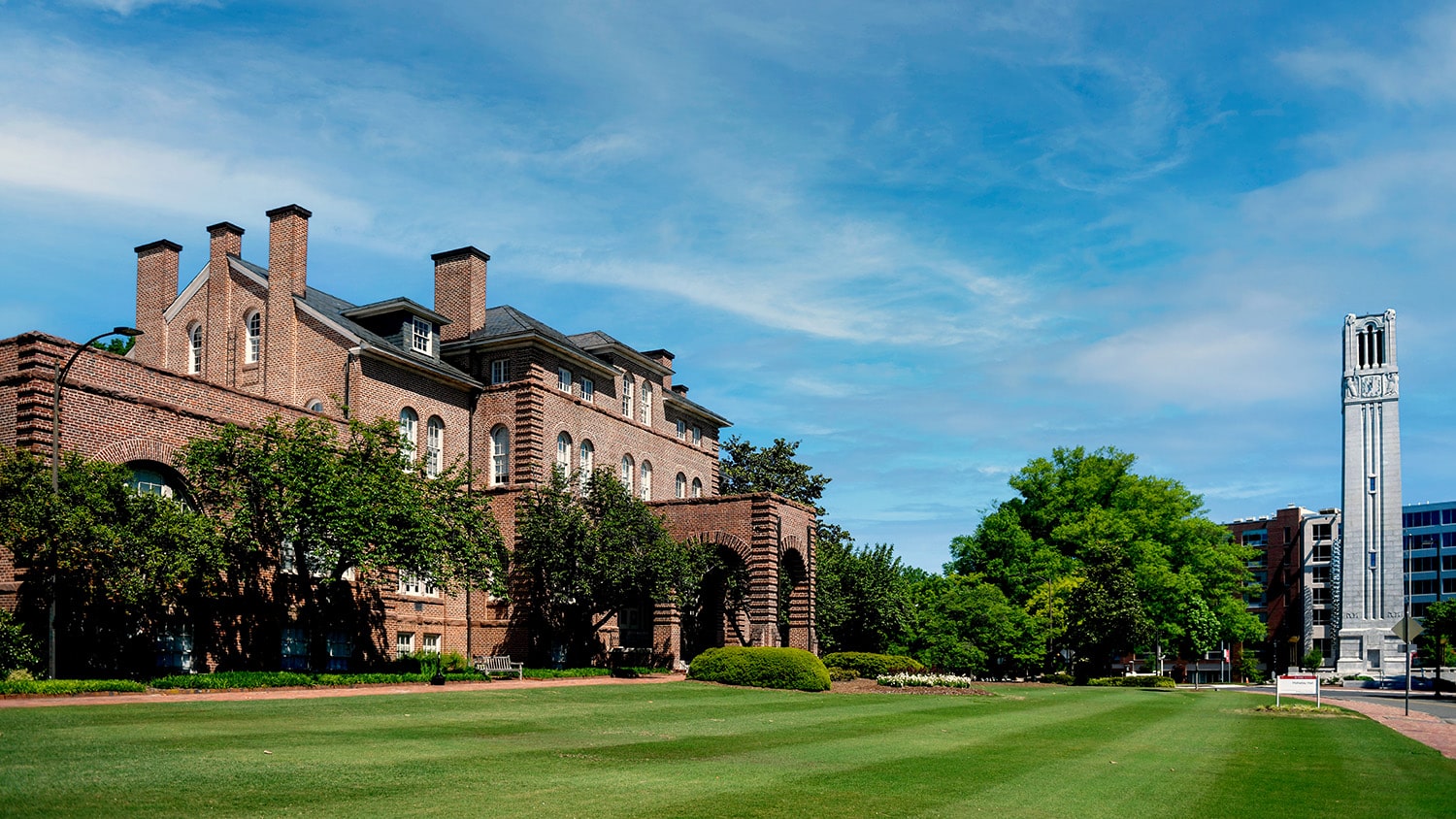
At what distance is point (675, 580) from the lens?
41.6m

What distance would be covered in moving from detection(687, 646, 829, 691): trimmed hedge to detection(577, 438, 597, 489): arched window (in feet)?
39.3

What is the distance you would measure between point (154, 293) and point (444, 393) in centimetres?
1172

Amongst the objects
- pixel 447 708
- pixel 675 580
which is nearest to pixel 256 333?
pixel 675 580

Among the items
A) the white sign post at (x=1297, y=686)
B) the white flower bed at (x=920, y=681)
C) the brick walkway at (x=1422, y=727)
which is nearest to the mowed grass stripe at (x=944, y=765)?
the brick walkway at (x=1422, y=727)

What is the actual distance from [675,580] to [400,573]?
9.33 meters

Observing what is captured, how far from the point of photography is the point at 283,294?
42.0 meters

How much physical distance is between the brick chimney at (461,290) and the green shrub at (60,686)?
83.8ft

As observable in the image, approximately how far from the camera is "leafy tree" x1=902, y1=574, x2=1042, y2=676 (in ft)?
176

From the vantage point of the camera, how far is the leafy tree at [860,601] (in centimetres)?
5344

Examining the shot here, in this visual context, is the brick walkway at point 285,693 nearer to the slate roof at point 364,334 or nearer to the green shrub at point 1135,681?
the slate roof at point 364,334

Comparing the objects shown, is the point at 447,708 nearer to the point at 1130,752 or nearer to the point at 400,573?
the point at 1130,752

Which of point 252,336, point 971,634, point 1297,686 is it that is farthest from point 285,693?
point 971,634

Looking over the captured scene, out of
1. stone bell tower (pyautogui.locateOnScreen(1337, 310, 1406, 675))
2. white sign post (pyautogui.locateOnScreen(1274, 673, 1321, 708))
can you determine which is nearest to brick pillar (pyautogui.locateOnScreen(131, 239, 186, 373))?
white sign post (pyautogui.locateOnScreen(1274, 673, 1321, 708))

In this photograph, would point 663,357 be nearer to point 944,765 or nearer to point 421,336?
point 421,336
